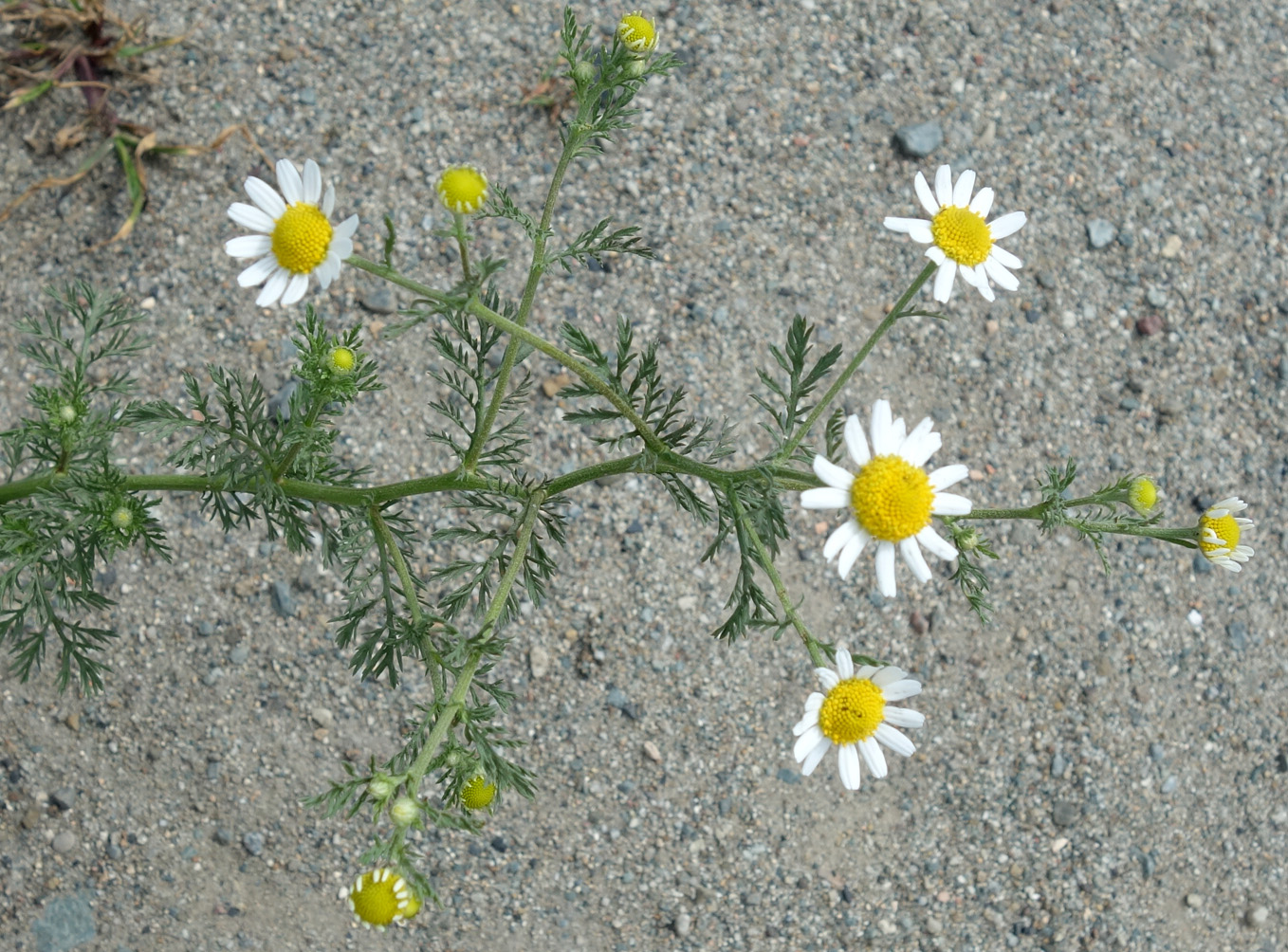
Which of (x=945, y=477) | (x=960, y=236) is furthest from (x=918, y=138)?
(x=945, y=477)

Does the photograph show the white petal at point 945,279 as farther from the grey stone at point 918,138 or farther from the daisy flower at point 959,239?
the grey stone at point 918,138

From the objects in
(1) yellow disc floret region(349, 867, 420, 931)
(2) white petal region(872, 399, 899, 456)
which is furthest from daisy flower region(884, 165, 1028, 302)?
(1) yellow disc floret region(349, 867, 420, 931)

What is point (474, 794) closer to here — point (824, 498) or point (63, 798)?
point (824, 498)

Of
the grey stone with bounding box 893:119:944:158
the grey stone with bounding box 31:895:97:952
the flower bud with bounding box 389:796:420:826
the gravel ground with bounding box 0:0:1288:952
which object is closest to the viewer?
the flower bud with bounding box 389:796:420:826

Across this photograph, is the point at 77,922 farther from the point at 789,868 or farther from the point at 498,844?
the point at 789,868

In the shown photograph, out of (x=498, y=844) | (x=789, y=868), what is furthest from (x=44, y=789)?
(x=789, y=868)

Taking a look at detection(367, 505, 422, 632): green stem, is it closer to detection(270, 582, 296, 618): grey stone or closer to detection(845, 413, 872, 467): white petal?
detection(845, 413, 872, 467): white petal
